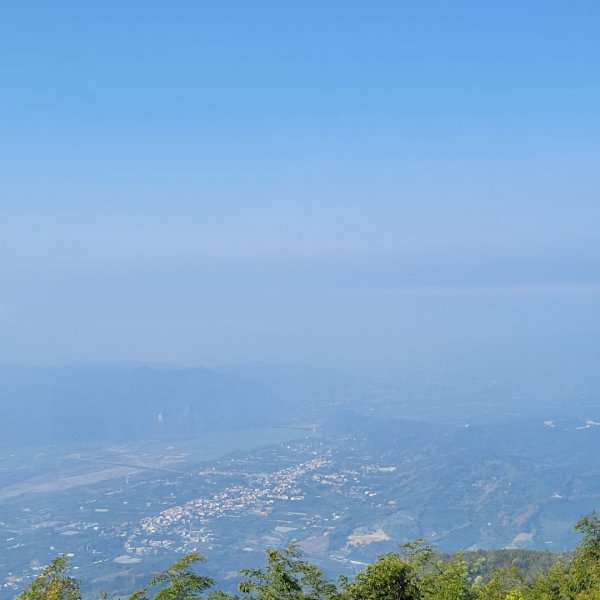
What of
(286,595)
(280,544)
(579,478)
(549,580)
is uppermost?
(286,595)

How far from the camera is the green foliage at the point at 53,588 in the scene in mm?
13505

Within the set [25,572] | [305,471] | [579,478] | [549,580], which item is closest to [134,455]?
[305,471]

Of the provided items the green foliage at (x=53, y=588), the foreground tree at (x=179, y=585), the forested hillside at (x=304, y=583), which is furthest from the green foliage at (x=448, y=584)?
the green foliage at (x=53, y=588)

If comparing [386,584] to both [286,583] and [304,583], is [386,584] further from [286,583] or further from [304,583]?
[286,583]

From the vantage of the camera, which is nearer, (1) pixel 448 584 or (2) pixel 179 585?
(2) pixel 179 585

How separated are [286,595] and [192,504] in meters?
124

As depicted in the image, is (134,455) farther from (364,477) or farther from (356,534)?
(356,534)

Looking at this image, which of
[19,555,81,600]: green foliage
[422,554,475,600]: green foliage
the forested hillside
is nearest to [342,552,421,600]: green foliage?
the forested hillside

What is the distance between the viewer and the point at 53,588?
531 inches

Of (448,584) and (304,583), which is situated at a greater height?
(304,583)

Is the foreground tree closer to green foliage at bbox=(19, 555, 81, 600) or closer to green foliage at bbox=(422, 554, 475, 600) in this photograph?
green foliage at bbox=(19, 555, 81, 600)

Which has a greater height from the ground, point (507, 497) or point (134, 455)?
point (134, 455)

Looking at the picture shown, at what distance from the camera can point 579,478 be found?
518 feet

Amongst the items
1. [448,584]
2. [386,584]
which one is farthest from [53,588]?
[448,584]
